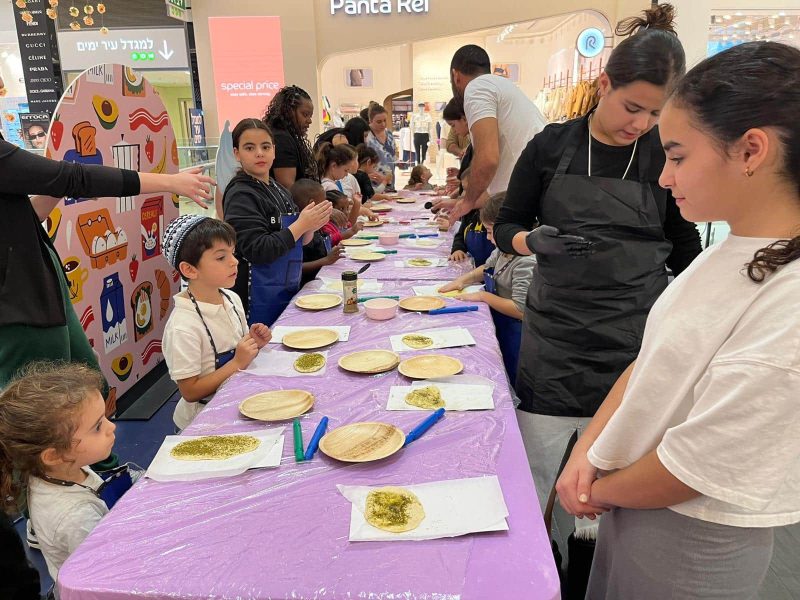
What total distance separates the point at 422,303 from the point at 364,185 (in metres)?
3.83

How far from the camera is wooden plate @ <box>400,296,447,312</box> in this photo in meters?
2.38

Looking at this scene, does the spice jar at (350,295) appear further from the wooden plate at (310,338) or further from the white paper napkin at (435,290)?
the white paper napkin at (435,290)

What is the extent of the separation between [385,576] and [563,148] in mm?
1396

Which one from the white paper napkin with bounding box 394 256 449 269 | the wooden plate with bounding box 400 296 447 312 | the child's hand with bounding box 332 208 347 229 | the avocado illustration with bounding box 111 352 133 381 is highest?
the child's hand with bounding box 332 208 347 229

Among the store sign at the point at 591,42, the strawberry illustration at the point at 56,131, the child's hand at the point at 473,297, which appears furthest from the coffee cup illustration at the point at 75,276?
the store sign at the point at 591,42

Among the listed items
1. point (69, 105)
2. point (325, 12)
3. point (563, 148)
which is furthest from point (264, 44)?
point (563, 148)

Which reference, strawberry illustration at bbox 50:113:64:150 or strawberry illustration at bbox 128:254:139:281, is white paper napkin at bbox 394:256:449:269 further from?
strawberry illustration at bbox 50:113:64:150

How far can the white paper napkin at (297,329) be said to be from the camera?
6.86 ft

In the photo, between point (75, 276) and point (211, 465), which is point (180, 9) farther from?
point (211, 465)

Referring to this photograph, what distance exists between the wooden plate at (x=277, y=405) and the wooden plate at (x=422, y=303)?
87cm

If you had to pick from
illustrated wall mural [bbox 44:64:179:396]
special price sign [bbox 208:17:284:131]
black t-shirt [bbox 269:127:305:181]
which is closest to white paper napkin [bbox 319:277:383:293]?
black t-shirt [bbox 269:127:305:181]

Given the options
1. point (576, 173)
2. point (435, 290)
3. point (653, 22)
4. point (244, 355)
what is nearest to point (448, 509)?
point (244, 355)

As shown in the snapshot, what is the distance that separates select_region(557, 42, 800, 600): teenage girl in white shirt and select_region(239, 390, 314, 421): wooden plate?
0.84m

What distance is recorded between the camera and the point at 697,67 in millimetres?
851
